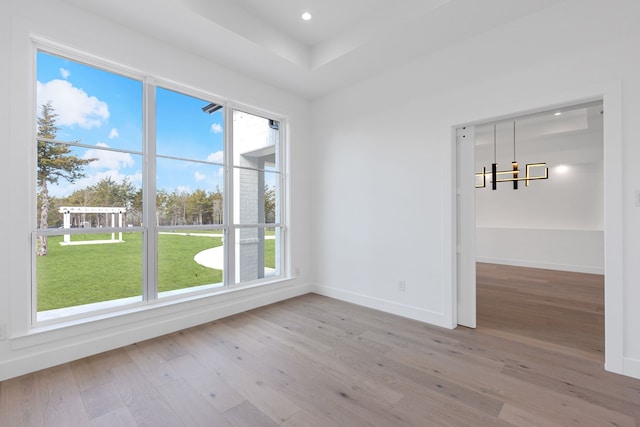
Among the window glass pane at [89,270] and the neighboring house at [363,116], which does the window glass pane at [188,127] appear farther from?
the window glass pane at [89,270]

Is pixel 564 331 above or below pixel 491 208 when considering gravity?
below

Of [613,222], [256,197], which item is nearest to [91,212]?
[256,197]

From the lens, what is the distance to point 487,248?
746 cm

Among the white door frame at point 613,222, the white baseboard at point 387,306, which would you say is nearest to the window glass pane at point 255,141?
the white baseboard at point 387,306

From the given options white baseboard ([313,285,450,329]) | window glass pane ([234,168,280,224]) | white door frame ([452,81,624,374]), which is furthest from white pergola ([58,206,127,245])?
white door frame ([452,81,624,374])

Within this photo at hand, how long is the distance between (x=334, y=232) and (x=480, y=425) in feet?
9.67

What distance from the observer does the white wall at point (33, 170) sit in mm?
2207

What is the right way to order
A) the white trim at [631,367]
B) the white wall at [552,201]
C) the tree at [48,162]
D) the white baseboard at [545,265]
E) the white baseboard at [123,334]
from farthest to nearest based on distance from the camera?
1. the white wall at [552,201]
2. the white baseboard at [545,265]
3. the tree at [48,162]
4. the white baseboard at [123,334]
5. the white trim at [631,367]

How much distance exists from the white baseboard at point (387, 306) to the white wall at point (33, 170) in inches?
65.3

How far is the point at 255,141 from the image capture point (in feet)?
13.6

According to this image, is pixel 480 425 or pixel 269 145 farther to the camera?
pixel 269 145

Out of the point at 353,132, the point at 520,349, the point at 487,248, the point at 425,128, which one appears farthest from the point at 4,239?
the point at 487,248

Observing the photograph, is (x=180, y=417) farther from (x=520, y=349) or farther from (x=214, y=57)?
(x=214, y=57)

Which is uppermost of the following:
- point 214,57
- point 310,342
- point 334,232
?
point 214,57
